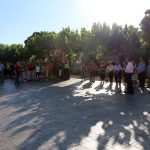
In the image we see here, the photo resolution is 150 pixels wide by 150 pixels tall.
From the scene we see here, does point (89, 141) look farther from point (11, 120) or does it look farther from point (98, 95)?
point (98, 95)

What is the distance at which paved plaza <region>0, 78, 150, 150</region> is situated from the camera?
646 centimetres

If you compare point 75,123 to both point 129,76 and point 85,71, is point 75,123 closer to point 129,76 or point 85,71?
point 129,76

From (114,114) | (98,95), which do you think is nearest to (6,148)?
(114,114)

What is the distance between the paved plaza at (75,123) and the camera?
21.2 feet

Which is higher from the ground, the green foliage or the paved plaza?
the green foliage

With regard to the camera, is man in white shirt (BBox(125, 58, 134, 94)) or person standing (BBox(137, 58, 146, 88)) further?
person standing (BBox(137, 58, 146, 88))

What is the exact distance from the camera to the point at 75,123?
27.3ft

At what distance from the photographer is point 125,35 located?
134 ft

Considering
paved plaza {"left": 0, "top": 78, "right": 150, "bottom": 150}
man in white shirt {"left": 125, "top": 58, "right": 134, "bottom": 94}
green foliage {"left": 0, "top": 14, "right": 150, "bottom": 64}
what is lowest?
paved plaza {"left": 0, "top": 78, "right": 150, "bottom": 150}

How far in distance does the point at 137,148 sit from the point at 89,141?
100 centimetres

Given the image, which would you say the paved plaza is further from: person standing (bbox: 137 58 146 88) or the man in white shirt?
person standing (bbox: 137 58 146 88)

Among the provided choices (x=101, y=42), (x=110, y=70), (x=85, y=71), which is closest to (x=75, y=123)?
(x=110, y=70)

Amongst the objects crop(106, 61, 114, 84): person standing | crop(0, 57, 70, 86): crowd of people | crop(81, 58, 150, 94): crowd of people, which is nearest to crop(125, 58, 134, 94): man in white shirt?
crop(81, 58, 150, 94): crowd of people

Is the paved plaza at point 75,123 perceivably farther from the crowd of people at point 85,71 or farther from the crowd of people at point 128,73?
the crowd of people at point 85,71
